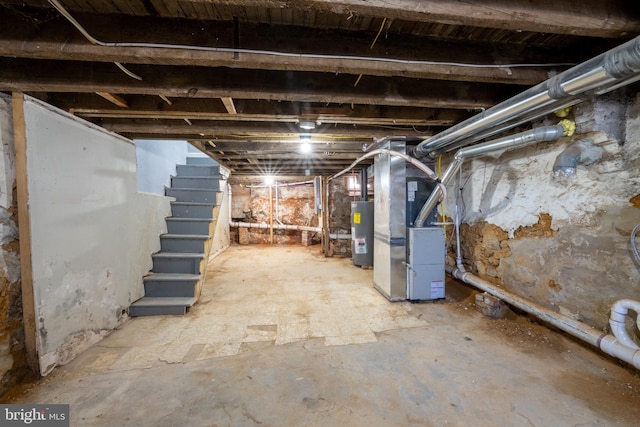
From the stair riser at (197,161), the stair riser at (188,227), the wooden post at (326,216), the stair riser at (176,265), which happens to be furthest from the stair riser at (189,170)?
the wooden post at (326,216)

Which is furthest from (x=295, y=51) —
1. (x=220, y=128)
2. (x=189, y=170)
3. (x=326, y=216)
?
(x=326, y=216)

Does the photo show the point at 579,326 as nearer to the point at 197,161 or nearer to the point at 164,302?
the point at 164,302

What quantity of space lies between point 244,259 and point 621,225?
5.25 metres

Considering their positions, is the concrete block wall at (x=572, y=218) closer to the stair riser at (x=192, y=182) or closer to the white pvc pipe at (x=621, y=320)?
the white pvc pipe at (x=621, y=320)

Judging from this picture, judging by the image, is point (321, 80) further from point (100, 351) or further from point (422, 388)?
point (100, 351)

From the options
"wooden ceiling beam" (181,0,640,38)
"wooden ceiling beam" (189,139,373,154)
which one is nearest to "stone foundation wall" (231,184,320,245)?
"wooden ceiling beam" (189,139,373,154)

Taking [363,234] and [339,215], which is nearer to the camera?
[363,234]

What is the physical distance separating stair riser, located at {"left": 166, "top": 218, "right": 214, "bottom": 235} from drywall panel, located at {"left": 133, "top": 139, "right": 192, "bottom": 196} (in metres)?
0.57

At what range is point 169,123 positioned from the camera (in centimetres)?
239

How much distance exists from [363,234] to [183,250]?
298 cm

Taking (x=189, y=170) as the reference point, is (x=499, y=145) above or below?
below

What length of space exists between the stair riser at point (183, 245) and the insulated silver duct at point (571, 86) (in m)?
3.03

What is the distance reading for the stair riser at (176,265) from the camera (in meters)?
2.81

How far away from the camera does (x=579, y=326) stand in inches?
70.4
